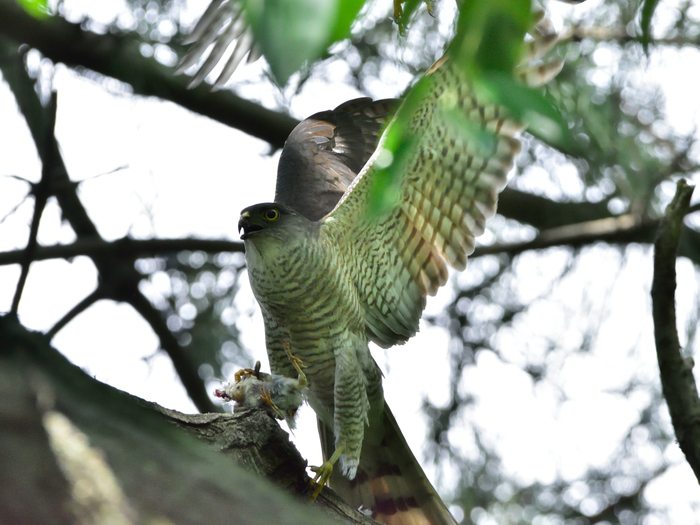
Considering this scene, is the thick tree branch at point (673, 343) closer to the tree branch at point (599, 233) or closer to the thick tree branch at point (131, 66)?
the tree branch at point (599, 233)

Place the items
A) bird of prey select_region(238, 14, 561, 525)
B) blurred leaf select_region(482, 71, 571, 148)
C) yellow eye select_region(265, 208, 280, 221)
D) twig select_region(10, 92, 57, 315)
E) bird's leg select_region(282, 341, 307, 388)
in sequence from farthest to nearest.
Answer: yellow eye select_region(265, 208, 280, 221) → bird of prey select_region(238, 14, 561, 525) → bird's leg select_region(282, 341, 307, 388) → twig select_region(10, 92, 57, 315) → blurred leaf select_region(482, 71, 571, 148)

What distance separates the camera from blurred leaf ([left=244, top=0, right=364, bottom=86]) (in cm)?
60

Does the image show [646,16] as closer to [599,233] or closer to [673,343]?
[673,343]

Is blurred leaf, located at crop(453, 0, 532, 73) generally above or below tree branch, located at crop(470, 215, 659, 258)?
below

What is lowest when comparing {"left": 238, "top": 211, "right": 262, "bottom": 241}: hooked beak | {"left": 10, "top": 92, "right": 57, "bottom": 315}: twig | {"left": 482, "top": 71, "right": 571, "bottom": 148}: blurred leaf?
{"left": 482, "top": 71, "right": 571, "bottom": 148}: blurred leaf

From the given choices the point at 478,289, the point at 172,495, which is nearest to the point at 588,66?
the point at 478,289

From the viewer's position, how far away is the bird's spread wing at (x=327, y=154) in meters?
3.77

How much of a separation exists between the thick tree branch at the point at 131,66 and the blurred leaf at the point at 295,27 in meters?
3.15

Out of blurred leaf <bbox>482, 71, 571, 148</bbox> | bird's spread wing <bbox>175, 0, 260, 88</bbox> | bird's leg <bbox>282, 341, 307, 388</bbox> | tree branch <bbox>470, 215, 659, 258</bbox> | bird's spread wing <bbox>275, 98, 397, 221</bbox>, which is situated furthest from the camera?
tree branch <bbox>470, 215, 659, 258</bbox>

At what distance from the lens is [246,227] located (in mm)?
3045

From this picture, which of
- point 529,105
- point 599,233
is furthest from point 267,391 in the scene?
point 599,233

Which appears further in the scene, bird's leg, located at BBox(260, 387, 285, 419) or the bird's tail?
the bird's tail

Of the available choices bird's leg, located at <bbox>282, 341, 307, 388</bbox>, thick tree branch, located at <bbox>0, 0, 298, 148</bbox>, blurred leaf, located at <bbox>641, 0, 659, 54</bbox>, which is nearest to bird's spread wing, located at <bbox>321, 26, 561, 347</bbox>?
bird's leg, located at <bbox>282, 341, 307, 388</bbox>

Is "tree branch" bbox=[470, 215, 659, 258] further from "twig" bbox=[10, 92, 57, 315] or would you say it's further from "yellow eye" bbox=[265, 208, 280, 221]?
"twig" bbox=[10, 92, 57, 315]
